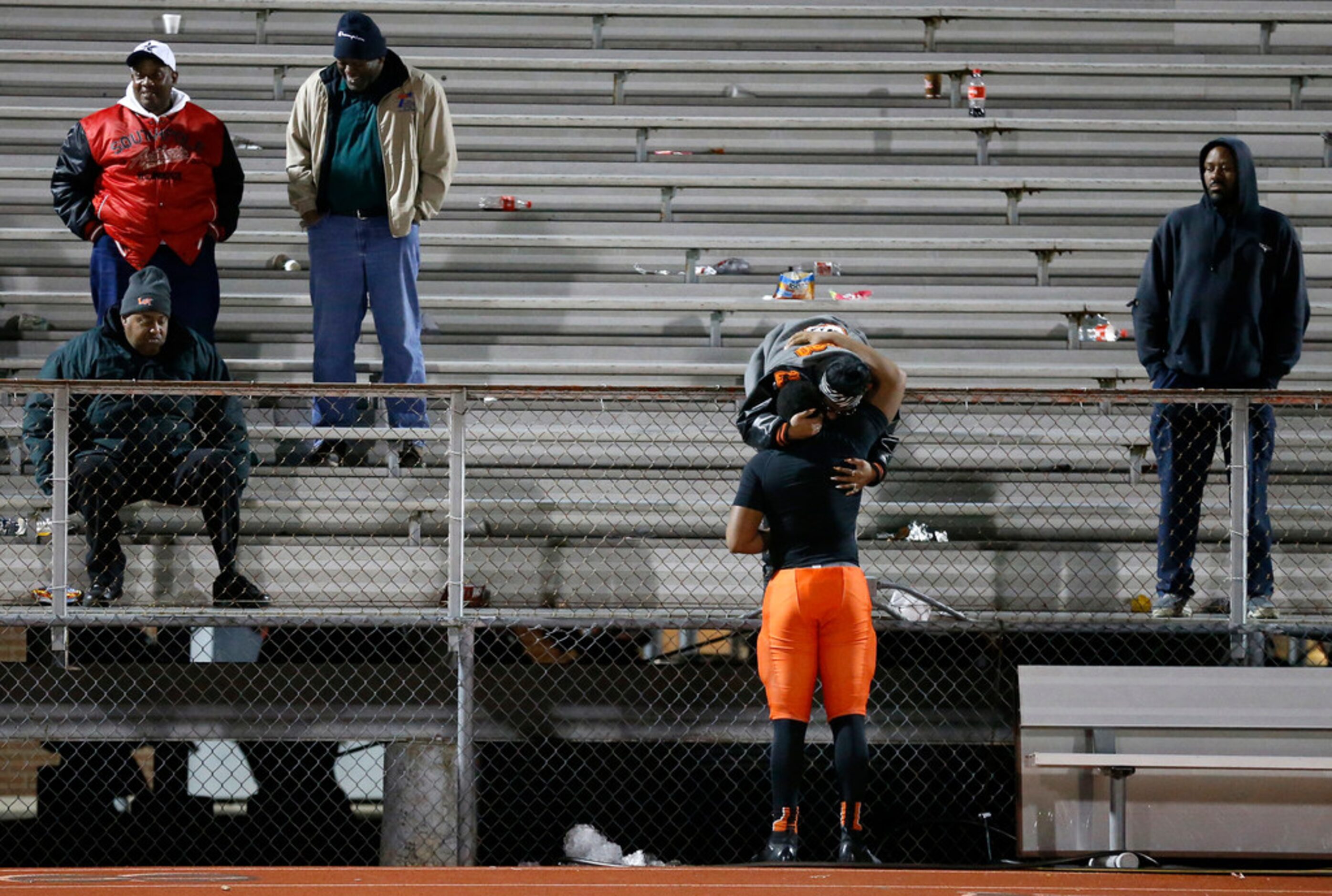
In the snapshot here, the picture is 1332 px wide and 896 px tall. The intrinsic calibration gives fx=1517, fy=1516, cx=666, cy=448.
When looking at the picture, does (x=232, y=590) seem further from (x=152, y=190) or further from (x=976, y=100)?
(x=976, y=100)

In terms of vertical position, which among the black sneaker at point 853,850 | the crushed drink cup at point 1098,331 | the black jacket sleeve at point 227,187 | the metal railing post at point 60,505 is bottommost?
the black sneaker at point 853,850

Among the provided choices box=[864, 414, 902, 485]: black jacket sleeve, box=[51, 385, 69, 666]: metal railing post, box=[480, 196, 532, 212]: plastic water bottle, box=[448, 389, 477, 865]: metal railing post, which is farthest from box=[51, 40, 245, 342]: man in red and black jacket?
box=[864, 414, 902, 485]: black jacket sleeve

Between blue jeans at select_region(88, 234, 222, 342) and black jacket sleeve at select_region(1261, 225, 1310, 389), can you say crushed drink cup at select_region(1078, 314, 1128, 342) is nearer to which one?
black jacket sleeve at select_region(1261, 225, 1310, 389)

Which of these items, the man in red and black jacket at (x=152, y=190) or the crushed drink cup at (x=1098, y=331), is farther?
the crushed drink cup at (x=1098, y=331)

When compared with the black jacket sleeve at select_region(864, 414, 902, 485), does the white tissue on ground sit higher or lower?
lower

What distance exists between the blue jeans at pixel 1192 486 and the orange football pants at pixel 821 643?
1255mm

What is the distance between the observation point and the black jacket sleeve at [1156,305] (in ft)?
17.7

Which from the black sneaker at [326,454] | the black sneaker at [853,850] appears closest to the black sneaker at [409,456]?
the black sneaker at [326,454]

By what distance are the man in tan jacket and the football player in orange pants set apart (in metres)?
1.86

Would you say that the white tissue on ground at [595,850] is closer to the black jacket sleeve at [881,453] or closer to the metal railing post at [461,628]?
the metal railing post at [461,628]

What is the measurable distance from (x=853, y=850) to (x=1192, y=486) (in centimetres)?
172

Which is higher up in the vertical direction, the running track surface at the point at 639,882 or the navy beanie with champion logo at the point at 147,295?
the navy beanie with champion logo at the point at 147,295

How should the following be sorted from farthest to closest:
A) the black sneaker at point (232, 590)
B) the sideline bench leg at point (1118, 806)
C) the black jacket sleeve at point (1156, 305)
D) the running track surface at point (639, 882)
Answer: the black jacket sleeve at point (1156, 305) → the black sneaker at point (232, 590) → the sideline bench leg at point (1118, 806) → the running track surface at point (639, 882)

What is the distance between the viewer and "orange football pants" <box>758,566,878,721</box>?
14.2ft
